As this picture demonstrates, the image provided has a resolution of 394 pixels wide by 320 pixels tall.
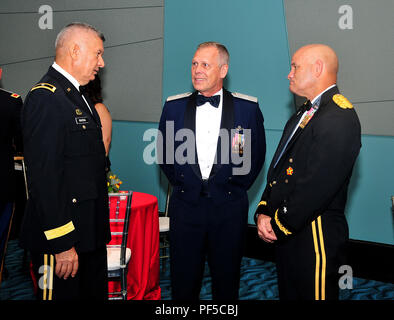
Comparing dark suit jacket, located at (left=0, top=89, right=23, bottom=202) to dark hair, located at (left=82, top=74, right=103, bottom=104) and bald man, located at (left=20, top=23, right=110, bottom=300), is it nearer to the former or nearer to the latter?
bald man, located at (left=20, top=23, right=110, bottom=300)

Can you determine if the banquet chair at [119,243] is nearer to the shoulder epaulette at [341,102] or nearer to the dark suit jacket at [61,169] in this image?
the dark suit jacket at [61,169]

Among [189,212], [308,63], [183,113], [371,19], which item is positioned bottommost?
[189,212]

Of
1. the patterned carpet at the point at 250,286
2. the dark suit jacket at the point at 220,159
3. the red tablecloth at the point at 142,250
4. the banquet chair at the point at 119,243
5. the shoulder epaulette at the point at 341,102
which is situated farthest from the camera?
the patterned carpet at the point at 250,286

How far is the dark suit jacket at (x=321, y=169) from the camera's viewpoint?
6.00 feet

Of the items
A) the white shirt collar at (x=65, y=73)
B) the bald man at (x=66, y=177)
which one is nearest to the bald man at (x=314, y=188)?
the bald man at (x=66, y=177)

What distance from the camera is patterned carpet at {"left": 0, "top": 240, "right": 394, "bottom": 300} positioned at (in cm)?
348

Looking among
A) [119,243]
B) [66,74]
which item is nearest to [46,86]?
[66,74]

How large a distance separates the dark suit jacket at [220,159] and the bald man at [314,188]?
16.1 inches

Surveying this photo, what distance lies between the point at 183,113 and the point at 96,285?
1.16m

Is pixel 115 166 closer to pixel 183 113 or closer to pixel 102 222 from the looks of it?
pixel 183 113

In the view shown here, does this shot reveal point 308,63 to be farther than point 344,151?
Yes

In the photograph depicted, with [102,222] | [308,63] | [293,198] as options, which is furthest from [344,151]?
[102,222]

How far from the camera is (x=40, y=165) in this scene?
1632 millimetres

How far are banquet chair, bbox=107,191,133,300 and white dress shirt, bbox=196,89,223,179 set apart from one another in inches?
27.6
